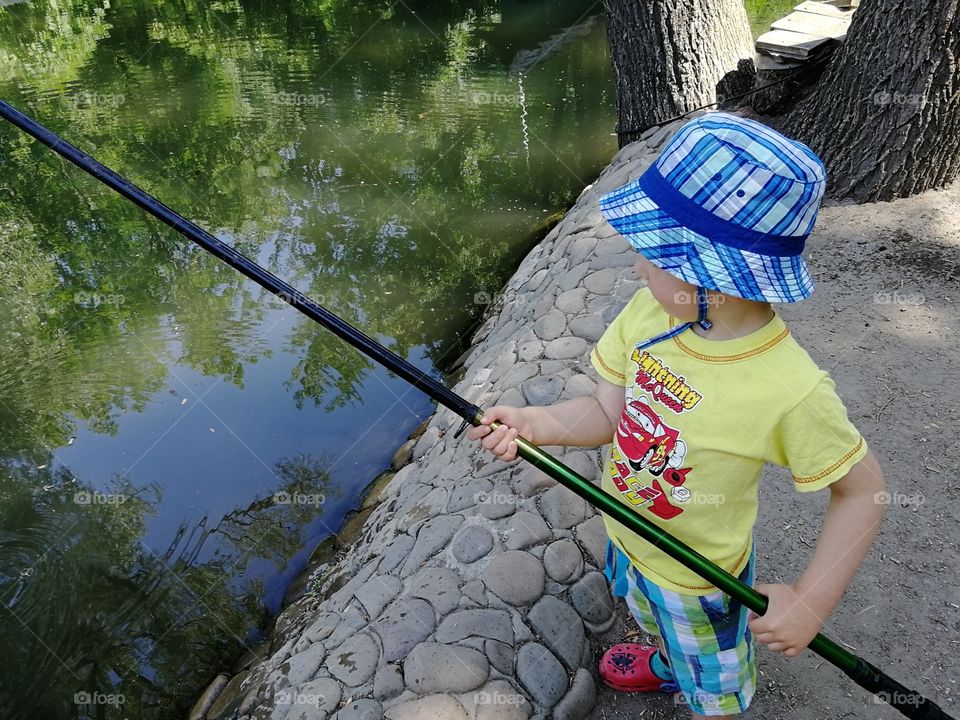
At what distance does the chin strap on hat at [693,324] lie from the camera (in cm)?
139

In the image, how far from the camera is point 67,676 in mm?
3182

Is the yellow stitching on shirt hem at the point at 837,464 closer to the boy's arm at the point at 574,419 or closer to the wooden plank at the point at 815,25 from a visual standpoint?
the boy's arm at the point at 574,419

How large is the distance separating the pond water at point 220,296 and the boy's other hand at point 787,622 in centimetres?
254

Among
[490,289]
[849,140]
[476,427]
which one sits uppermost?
[476,427]

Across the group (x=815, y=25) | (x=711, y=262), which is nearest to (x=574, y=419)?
(x=711, y=262)

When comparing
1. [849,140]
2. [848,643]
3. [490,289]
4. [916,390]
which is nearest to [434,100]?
[490,289]

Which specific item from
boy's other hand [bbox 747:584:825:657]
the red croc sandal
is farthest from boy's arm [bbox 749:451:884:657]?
the red croc sandal

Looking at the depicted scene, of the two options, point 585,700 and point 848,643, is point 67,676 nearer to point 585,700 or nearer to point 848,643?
point 585,700

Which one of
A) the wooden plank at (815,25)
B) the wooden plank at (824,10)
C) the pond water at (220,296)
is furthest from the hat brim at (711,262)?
the wooden plank at (824,10)

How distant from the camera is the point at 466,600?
8.10 ft

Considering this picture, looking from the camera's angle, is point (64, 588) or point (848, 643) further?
point (64, 588)

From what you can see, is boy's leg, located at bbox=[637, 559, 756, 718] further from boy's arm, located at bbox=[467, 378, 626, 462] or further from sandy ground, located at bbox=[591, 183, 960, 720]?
sandy ground, located at bbox=[591, 183, 960, 720]

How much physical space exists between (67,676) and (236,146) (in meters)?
5.30

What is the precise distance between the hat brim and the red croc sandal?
1214mm
